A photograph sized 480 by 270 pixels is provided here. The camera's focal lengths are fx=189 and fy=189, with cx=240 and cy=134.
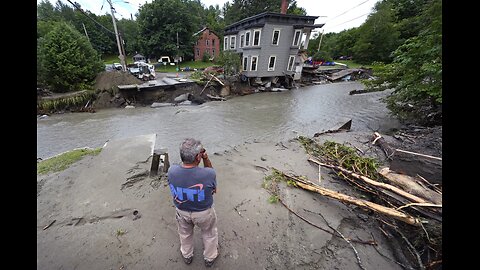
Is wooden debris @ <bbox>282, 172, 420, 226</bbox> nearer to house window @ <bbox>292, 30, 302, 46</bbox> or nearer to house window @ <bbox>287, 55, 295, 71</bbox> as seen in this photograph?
house window @ <bbox>287, 55, 295, 71</bbox>

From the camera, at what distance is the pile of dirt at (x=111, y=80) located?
52.3ft

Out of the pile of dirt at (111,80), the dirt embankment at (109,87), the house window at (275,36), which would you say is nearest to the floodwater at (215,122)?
the dirt embankment at (109,87)

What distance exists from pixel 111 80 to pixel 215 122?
10954mm

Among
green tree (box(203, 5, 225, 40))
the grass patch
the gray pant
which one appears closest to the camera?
the gray pant

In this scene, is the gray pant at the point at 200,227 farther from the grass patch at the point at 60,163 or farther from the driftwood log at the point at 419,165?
the grass patch at the point at 60,163

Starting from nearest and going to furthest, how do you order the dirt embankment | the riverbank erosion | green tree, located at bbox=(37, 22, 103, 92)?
the riverbank erosion, green tree, located at bbox=(37, 22, 103, 92), the dirt embankment

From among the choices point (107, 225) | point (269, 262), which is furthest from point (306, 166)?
point (107, 225)

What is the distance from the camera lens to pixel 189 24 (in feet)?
109

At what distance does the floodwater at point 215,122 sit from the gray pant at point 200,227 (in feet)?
17.1

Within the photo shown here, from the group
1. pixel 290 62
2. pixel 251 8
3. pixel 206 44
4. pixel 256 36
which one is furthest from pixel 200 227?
pixel 251 8

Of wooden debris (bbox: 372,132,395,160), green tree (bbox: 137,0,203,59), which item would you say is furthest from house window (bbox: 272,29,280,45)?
green tree (bbox: 137,0,203,59)

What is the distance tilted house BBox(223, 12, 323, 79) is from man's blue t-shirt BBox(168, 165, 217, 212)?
66.7 ft

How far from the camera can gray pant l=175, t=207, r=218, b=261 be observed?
2.43 m

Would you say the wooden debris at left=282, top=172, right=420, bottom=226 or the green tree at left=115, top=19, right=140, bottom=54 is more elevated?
the green tree at left=115, top=19, right=140, bottom=54
